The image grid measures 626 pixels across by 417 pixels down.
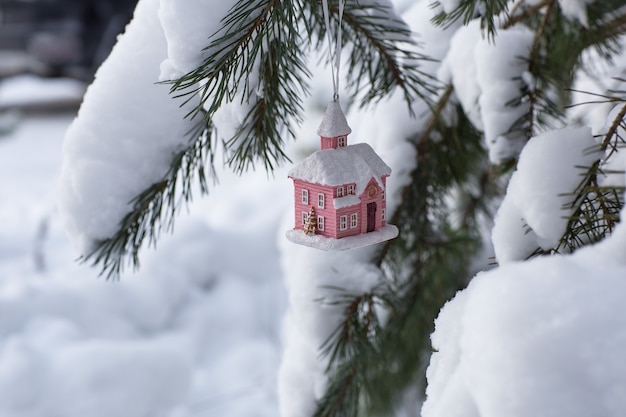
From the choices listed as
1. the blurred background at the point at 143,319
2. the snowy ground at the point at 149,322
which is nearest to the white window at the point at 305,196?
the blurred background at the point at 143,319

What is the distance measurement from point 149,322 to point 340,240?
82.2 inches

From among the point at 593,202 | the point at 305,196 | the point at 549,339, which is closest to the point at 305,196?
the point at 305,196

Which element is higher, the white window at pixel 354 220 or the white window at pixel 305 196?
the white window at pixel 305 196

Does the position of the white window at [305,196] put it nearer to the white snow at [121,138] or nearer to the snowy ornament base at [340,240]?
the snowy ornament base at [340,240]

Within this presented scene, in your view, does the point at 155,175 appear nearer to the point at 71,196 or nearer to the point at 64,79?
the point at 71,196

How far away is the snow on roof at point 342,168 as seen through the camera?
0.85 meters

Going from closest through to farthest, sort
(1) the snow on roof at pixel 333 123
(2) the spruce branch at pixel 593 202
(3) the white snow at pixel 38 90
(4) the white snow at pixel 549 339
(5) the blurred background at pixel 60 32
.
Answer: (4) the white snow at pixel 549 339 → (2) the spruce branch at pixel 593 202 → (1) the snow on roof at pixel 333 123 → (5) the blurred background at pixel 60 32 → (3) the white snow at pixel 38 90

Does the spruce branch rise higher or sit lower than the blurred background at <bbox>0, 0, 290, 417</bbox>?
higher

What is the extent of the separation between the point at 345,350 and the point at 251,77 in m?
0.46

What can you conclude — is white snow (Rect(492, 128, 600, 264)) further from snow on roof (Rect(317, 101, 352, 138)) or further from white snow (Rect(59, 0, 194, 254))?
white snow (Rect(59, 0, 194, 254))

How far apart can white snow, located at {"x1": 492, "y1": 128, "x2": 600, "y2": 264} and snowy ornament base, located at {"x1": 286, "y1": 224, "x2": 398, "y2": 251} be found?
14 centimetres

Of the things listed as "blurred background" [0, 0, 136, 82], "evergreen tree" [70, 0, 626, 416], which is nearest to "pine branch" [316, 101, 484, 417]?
"evergreen tree" [70, 0, 626, 416]

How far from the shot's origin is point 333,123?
849 mm

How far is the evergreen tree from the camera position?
759 millimetres
